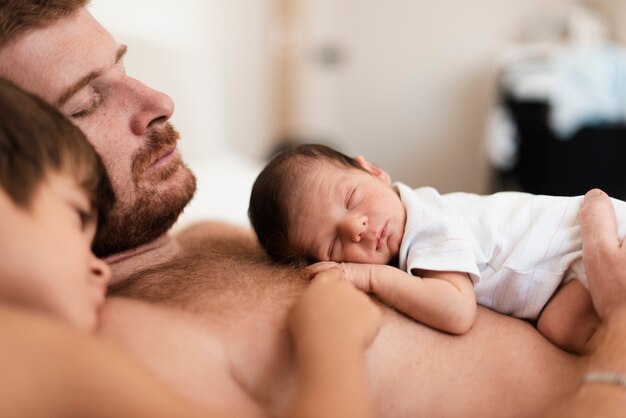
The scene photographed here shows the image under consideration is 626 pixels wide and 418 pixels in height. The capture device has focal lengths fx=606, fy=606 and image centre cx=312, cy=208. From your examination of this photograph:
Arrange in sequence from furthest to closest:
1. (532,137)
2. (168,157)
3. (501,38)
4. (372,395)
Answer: (501,38) < (532,137) < (168,157) < (372,395)

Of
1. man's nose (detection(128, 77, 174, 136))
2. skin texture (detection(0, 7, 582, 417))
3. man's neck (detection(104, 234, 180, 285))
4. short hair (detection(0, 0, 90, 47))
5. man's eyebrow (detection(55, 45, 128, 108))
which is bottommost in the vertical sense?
man's neck (detection(104, 234, 180, 285))

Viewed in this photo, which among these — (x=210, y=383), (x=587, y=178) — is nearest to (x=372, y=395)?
(x=210, y=383)

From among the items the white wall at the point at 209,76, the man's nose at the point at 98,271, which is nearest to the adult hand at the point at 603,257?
the man's nose at the point at 98,271

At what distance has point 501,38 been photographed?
13.4 ft

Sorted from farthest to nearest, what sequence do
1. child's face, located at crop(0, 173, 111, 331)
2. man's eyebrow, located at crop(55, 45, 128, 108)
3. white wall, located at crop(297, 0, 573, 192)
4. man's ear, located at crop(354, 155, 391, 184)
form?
white wall, located at crop(297, 0, 573, 192) < man's ear, located at crop(354, 155, 391, 184) < man's eyebrow, located at crop(55, 45, 128, 108) < child's face, located at crop(0, 173, 111, 331)

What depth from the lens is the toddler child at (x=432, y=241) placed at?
3.14 ft

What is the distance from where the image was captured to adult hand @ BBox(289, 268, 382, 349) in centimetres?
75

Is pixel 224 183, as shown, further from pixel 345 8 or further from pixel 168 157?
pixel 345 8

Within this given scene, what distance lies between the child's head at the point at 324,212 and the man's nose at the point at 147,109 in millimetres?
225

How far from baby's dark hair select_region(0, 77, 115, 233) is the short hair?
0.30 meters

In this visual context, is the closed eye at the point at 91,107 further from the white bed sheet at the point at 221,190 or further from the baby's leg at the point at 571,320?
the baby's leg at the point at 571,320

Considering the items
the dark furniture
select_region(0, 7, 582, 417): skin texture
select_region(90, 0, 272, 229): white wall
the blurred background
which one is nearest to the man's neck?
select_region(0, 7, 582, 417): skin texture

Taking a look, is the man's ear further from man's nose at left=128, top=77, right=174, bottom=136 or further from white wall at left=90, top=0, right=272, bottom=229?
white wall at left=90, top=0, right=272, bottom=229

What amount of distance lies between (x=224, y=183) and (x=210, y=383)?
1.65 m
